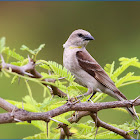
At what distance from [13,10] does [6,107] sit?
6239 mm

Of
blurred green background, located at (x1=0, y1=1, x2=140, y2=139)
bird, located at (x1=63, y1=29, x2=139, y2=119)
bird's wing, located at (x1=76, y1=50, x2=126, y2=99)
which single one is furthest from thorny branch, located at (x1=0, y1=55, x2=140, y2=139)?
blurred green background, located at (x1=0, y1=1, x2=140, y2=139)

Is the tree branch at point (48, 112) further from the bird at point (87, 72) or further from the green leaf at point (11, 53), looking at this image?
the bird at point (87, 72)

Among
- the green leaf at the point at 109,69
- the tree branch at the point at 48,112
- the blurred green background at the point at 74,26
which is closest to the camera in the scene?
the tree branch at the point at 48,112

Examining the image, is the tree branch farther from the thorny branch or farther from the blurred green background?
the blurred green background

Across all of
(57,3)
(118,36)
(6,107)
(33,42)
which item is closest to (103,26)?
(118,36)

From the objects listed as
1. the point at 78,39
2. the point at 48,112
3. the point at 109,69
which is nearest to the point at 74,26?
the point at 78,39

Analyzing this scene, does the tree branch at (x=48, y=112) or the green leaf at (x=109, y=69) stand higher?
the green leaf at (x=109, y=69)

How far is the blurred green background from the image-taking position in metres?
6.66

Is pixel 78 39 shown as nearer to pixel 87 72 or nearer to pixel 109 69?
pixel 87 72

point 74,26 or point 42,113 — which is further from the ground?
point 74,26

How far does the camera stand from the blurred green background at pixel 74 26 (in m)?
6.66

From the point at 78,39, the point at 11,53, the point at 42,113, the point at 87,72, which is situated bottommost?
the point at 42,113

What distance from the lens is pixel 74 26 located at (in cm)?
742

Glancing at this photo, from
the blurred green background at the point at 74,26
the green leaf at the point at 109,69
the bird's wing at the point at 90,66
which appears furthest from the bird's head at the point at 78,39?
the blurred green background at the point at 74,26
